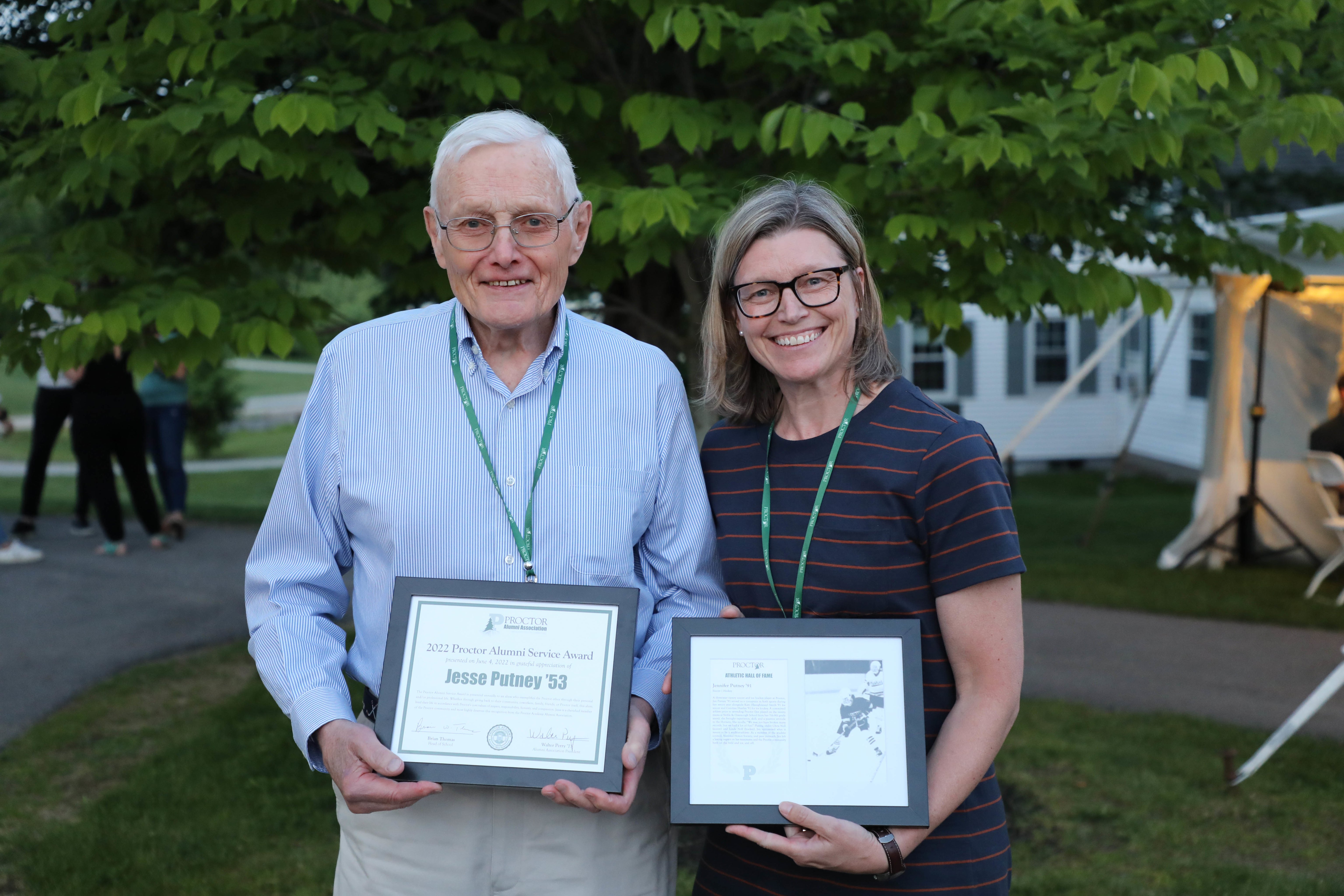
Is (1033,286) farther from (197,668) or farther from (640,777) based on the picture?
(197,668)

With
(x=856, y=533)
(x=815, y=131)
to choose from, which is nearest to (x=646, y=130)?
(x=815, y=131)

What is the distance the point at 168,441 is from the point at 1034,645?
8.49 m

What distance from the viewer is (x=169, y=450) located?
11.8m

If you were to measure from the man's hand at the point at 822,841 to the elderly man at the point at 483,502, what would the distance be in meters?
0.29

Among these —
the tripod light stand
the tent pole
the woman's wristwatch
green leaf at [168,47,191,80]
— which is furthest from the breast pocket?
the tripod light stand

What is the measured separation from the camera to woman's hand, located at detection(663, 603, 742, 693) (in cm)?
210

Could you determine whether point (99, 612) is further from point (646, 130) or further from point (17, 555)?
point (646, 130)

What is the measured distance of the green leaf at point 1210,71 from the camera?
3.36 m

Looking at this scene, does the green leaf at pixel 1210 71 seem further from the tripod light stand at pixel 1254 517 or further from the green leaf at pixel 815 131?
the tripod light stand at pixel 1254 517

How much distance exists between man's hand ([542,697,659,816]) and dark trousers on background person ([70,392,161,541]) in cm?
947

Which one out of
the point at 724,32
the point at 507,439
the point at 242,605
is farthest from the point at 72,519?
the point at 507,439

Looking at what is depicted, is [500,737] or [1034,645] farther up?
[500,737]

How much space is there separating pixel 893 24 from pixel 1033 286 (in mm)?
1220
